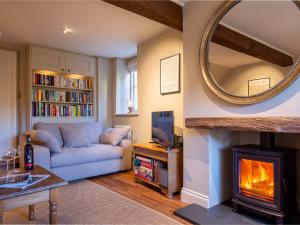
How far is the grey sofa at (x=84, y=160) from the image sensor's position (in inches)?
115

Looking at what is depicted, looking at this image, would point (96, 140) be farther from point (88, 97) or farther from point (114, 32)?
point (114, 32)

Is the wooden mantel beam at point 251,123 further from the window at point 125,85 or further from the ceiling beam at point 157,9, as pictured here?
the window at point 125,85

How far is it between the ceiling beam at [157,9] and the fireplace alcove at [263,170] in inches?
48.4

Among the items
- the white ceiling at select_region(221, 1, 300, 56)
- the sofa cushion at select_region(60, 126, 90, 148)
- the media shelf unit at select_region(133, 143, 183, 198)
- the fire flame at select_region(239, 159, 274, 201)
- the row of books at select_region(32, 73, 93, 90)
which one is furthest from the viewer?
the row of books at select_region(32, 73, 93, 90)

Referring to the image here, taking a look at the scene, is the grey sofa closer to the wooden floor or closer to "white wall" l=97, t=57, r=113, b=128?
the wooden floor

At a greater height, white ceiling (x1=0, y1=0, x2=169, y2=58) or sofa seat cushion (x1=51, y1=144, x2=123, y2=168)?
white ceiling (x1=0, y1=0, x2=169, y2=58)

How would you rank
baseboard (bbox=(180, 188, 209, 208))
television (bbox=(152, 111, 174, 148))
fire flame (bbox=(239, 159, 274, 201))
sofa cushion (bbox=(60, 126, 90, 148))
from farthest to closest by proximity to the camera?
sofa cushion (bbox=(60, 126, 90, 148))
television (bbox=(152, 111, 174, 148))
baseboard (bbox=(180, 188, 209, 208))
fire flame (bbox=(239, 159, 274, 201))

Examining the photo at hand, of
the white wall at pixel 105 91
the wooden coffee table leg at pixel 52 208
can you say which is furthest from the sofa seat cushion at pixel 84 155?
the wooden coffee table leg at pixel 52 208

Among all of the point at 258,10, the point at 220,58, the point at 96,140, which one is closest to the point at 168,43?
the point at 220,58

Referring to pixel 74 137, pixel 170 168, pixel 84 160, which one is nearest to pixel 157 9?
pixel 170 168

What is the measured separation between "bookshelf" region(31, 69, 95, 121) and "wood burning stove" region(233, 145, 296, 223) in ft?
11.1

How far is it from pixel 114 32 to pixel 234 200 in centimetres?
283

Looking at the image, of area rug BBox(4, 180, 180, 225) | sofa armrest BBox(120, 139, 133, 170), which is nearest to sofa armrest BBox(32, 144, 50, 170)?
area rug BBox(4, 180, 180, 225)

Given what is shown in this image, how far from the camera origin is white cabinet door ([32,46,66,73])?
3.91 metres
